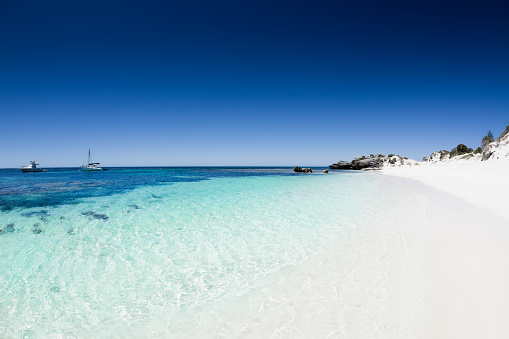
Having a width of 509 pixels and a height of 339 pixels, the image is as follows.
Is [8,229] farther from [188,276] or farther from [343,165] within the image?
[343,165]

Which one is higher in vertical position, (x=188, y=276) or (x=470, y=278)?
(x=470, y=278)

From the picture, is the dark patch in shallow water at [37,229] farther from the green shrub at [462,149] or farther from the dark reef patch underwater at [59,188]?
the green shrub at [462,149]

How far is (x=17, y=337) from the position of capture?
11.7ft

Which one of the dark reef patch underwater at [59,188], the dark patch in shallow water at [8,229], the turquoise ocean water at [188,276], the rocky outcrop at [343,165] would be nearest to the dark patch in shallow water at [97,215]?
the turquoise ocean water at [188,276]

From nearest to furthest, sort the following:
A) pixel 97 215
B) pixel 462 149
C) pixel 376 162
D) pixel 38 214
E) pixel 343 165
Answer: pixel 97 215 < pixel 38 214 < pixel 462 149 < pixel 376 162 < pixel 343 165

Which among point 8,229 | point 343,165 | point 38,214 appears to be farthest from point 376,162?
point 8,229

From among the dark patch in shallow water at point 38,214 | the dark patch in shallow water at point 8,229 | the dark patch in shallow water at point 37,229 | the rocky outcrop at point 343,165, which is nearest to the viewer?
the dark patch in shallow water at point 37,229

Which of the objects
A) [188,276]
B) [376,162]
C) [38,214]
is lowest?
[188,276]

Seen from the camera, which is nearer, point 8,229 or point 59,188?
point 8,229

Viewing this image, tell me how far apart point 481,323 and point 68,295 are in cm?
738

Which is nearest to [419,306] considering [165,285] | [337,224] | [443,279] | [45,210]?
[443,279]

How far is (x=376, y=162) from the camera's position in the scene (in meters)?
101

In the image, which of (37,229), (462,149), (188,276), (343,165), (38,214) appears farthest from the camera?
(343,165)

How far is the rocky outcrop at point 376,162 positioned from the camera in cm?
9375
